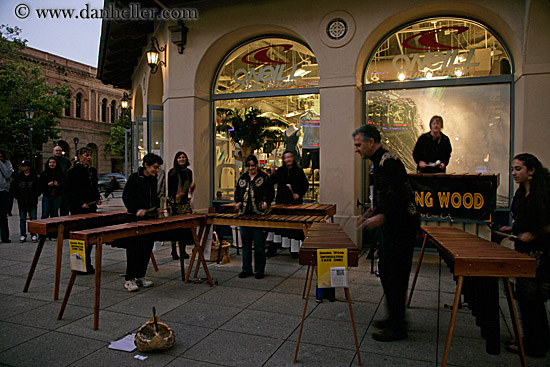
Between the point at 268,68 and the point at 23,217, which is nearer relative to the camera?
the point at 268,68

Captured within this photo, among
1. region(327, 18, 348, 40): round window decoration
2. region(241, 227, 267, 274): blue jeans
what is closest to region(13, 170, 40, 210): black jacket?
region(241, 227, 267, 274): blue jeans

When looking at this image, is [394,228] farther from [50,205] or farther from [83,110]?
A: [83,110]

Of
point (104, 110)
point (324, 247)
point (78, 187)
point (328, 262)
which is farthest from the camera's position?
point (104, 110)

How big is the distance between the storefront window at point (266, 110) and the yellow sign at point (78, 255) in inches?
206

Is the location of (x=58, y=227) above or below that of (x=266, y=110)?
below

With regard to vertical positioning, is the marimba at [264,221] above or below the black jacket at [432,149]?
below

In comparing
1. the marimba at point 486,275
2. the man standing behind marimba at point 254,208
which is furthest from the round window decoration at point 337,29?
the marimba at point 486,275

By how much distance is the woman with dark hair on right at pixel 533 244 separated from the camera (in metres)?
3.64

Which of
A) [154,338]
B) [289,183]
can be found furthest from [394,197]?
[289,183]

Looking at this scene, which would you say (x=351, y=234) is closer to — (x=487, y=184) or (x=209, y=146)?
(x=487, y=184)

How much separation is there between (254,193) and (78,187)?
308 cm

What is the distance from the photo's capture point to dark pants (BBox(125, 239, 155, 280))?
18.9ft

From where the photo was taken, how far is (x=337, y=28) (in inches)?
322

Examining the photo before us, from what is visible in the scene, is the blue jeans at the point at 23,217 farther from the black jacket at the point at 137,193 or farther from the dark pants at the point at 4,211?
the black jacket at the point at 137,193
